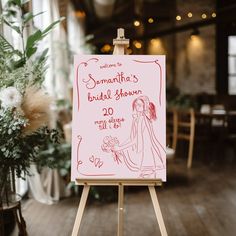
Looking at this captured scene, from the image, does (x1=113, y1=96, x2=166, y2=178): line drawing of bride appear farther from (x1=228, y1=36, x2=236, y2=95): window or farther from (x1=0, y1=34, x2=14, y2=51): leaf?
(x1=228, y1=36, x2=236, y2=95): window

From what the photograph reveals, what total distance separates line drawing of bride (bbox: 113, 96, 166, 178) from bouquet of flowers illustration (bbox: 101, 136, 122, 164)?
14 mm

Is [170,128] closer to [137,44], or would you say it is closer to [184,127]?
[184,127]

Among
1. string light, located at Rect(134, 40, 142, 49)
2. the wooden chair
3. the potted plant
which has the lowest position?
the wooden chair

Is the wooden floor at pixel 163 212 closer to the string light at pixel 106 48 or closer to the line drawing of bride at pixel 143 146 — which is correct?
the line drawing of bride at pixel 143 146

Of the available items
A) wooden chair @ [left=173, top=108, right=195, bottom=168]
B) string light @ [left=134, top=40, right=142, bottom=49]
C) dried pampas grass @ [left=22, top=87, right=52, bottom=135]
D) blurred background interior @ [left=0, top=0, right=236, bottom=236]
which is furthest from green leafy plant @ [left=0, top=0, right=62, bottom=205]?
string light @ [left=134, top=40, right=142, bottom=49]

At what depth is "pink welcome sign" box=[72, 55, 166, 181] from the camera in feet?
8.73

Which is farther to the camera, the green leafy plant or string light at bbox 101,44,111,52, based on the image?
string light at bbox 101,44,111,52

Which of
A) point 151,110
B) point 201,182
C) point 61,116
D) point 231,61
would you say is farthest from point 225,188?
point 231,61

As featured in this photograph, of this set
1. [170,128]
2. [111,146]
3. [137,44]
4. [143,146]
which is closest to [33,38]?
[111,146]

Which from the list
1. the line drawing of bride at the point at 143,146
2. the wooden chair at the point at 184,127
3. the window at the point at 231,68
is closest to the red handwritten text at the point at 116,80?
the line drawing of bride at the point at 143,146

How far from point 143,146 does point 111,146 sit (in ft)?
0.66

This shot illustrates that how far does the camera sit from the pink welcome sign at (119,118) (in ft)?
8.73

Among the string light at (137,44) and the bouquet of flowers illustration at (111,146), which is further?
the string light at (137,44)

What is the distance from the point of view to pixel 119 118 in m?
2.73
